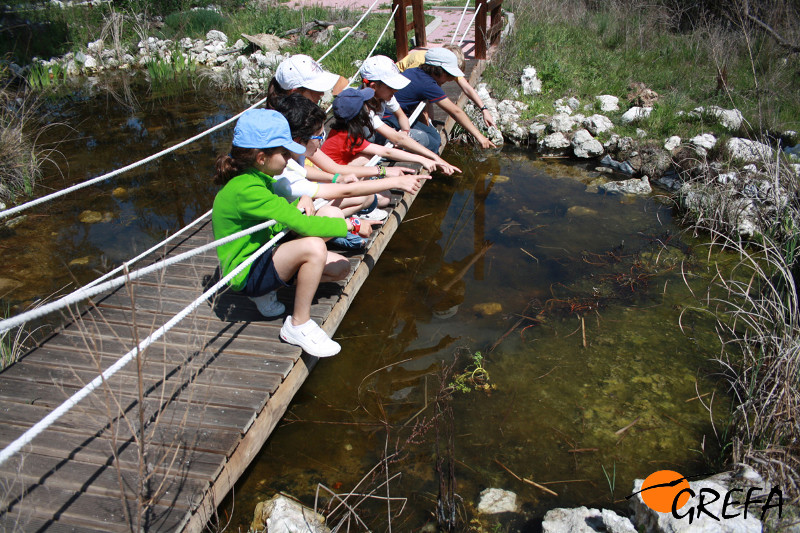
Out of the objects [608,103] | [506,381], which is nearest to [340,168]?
[506,381]

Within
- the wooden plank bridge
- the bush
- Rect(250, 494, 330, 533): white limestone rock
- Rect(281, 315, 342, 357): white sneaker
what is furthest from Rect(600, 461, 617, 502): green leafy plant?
the bush

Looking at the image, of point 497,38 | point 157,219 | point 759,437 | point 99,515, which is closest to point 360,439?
point 99,515

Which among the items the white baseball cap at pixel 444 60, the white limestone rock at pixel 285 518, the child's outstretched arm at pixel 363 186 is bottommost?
the white limestone rock at pixel 285 518

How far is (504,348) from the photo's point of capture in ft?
12.7

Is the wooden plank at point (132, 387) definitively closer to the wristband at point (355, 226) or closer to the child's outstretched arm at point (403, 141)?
the wristband at point (355, 226)

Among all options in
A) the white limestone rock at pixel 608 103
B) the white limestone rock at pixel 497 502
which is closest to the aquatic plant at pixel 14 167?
the white limestone rock at pixel 497 502

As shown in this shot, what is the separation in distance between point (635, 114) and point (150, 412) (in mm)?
6423

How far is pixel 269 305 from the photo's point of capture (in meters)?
3.28

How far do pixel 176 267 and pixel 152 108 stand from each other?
19.0 feet

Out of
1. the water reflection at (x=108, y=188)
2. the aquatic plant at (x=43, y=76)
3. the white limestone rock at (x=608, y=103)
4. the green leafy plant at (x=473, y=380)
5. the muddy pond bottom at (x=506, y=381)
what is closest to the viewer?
the muddy pond bottom at (x=506, y=381)

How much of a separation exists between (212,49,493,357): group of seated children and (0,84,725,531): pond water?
2.04 feet

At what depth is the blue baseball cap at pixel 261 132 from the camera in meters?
2.68

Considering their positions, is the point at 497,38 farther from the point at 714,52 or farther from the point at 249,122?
the point at 249,122

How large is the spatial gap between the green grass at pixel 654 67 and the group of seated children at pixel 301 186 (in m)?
4.05
